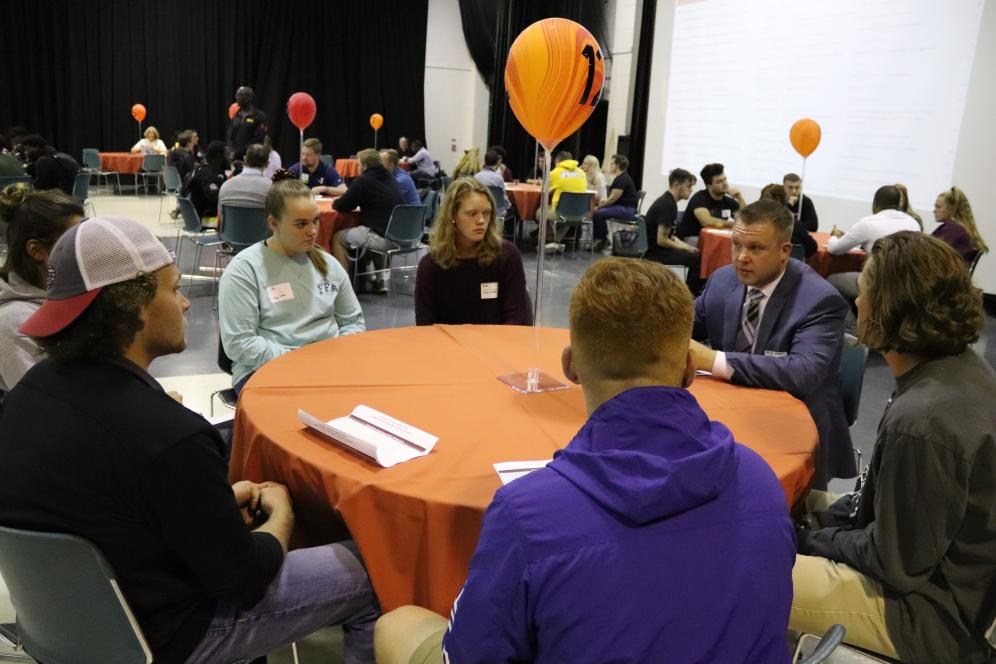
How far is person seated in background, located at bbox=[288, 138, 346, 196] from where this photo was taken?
7598mm

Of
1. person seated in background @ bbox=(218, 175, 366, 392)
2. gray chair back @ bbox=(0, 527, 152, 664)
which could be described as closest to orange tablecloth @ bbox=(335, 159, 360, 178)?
person seated in background @ bbox=(218, 175, 366, 392)

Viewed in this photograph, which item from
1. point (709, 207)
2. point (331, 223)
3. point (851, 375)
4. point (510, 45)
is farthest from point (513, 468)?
point (510, 45)

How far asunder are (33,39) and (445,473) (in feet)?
50.3

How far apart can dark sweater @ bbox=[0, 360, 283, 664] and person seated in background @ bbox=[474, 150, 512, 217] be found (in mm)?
6694

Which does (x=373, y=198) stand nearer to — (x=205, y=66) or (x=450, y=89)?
(x=205, y=66)

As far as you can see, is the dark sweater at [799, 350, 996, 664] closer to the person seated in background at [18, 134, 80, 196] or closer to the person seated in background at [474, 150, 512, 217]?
the person seated in background at [474, 150, 512, 217]

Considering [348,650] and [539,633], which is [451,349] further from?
[539,633]

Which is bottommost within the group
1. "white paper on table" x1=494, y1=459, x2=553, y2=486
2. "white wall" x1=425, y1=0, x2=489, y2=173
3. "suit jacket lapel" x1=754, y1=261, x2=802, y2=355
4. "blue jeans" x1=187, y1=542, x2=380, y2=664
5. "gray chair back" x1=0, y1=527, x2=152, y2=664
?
"blue jeans" x1=187, y1=542, x2=380, y2=664

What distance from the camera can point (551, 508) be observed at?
859mm

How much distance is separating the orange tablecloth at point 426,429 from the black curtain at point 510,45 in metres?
11.4

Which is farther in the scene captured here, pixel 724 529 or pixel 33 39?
pixel 33 39

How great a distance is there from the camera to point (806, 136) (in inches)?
265

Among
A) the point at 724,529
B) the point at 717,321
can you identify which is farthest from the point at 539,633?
the point at 717,321

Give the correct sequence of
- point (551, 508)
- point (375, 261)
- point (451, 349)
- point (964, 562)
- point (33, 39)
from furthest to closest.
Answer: point (33, 39)
point (375, 261)
point (451, 349)
point (964, 562)
point (551, 508)
